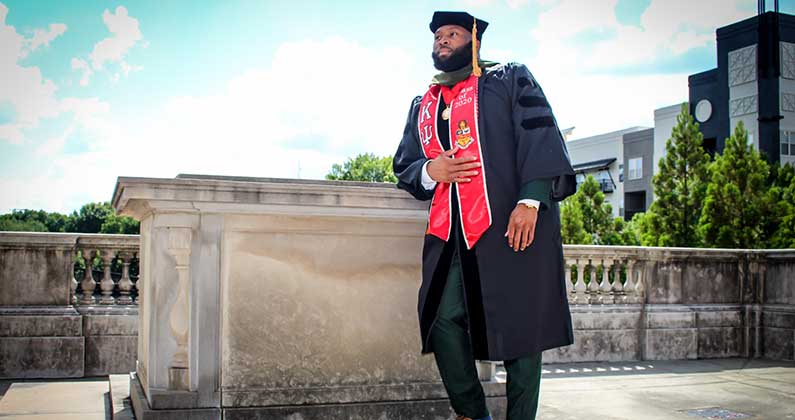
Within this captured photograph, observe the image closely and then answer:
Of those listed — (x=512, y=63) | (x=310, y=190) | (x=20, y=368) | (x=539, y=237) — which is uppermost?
(x=512, y=63)

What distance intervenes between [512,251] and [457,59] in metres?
0.97

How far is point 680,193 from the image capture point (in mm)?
24969

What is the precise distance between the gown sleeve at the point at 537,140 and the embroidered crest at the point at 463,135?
0.21 metres

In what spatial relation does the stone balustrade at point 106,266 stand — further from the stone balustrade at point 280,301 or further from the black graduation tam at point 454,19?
the black graduation tam at point 454,19

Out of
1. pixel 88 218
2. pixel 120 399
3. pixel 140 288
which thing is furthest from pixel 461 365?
pixel 88 218

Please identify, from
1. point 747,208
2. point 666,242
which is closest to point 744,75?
point 666,242

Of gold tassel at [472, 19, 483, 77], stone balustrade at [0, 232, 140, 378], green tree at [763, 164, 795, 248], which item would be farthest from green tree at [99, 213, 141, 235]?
gold tassel at [472, 19, 483, 77]

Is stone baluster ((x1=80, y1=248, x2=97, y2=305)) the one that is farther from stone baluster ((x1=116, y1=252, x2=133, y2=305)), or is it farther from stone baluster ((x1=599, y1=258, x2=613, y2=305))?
stone baluster ((x1=599, y1=258, x2=613, y2=305))

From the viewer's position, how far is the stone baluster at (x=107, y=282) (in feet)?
23.5

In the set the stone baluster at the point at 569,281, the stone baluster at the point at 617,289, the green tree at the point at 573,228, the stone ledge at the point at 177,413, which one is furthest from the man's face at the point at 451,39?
the green tree at the point at 573,228

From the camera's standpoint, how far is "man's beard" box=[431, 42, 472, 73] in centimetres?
354

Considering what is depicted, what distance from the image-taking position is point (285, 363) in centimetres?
374

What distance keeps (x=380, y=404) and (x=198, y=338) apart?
97 centimetres

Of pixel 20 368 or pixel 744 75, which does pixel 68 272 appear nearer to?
pixel 20 368
